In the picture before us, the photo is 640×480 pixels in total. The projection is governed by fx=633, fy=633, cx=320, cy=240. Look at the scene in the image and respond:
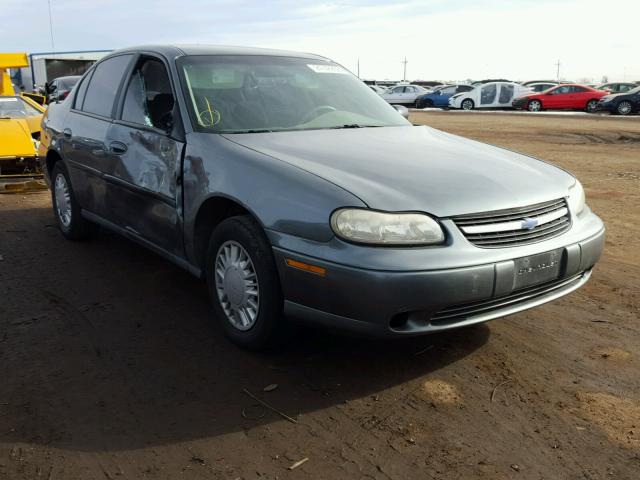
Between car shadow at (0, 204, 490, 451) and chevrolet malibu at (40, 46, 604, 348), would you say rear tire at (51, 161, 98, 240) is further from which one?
car shadow at (0, 204, 490, 451)

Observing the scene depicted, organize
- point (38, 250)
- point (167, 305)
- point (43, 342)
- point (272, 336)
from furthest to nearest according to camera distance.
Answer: point (38, 250), point (167, 305), point (43, 342), point (272, 336)

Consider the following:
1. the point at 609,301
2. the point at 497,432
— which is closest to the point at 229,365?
the point at 497,432

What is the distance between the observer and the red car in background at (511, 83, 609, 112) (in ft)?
94.4

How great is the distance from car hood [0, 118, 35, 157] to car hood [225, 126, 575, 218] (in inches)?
249

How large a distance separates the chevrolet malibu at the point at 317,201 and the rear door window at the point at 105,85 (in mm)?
44

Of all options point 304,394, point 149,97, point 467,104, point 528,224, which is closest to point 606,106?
point 467,104

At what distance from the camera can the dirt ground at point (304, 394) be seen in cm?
253

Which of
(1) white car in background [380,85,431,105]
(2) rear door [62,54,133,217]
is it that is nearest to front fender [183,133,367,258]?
(2) rear door [62,54,133,217]

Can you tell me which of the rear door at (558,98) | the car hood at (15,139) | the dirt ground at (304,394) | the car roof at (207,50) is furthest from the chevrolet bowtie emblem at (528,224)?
the rear door at (558,98)

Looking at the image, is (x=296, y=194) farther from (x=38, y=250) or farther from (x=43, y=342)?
(x=38, y=250)

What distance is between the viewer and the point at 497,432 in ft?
8.96

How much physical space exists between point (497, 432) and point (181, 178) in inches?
86.5

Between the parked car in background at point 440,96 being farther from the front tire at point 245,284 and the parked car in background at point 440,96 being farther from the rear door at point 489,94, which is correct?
the front tire at point 245,284

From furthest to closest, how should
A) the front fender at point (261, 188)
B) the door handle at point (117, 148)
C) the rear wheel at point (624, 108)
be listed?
→ the rear wheel at point (624, 108)
the door handle at point (117, 148)
the front fender at point (261, 188)
